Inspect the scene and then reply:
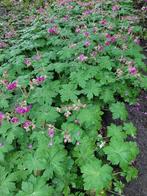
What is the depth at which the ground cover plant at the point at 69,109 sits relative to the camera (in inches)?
118

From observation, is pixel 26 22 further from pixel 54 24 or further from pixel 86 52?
pixel 86 52

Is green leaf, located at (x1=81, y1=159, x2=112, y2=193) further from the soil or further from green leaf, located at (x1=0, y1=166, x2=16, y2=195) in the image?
green leaf, located at (x1=0, y1=166, x2=16, y2=195)

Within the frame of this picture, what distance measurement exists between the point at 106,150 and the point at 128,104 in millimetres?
1257

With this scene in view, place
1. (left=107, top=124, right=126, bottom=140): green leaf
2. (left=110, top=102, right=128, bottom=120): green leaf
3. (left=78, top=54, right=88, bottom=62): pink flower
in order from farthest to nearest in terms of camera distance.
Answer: (left=78, top=54, right=88, bottom=62): pink flower, (left=110, top=102, right=128, bottom=120): green leaf, (left=107, top=124, right=126, bottom=140): green leaf

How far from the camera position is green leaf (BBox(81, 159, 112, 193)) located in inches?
111

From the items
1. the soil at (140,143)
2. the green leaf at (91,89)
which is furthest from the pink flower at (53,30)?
the soil at (140,143)

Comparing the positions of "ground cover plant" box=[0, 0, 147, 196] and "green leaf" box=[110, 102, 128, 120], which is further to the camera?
"green leaf" box=[110, 102, 128, 120]

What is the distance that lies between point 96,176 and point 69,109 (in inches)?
34.5

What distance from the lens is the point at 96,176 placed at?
286 centimetres

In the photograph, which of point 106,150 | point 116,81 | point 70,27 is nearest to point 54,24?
point 70,27

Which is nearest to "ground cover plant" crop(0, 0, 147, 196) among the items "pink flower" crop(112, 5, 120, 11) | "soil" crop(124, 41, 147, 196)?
"soil" crop(124, 41, 147, 196)

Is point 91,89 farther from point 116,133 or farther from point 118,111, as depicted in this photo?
point 116,133

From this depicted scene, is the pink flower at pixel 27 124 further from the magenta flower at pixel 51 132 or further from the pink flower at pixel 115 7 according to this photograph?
the pink flower at pixel 115 7

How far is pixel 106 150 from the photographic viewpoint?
3.06m
